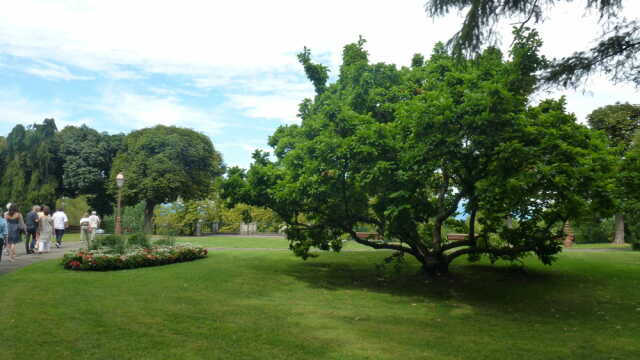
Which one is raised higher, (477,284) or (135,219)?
(135,219)

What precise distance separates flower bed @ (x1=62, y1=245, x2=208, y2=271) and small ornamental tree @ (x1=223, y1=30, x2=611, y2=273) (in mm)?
4009

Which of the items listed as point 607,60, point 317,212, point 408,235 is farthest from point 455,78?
point 317,212

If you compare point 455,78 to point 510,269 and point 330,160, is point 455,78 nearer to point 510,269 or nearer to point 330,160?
point 330,160

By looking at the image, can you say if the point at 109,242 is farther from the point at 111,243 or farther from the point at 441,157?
the point at 441,157

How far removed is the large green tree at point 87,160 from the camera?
44.7m

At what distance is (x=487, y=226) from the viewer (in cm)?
1177

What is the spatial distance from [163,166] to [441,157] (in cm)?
3538

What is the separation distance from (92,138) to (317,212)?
39522mm

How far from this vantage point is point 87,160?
45.3m

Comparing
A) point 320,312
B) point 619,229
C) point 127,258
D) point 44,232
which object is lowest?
point 320,312

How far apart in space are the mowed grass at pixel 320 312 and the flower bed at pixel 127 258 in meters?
0.74

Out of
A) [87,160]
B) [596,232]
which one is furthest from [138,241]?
[87,160]

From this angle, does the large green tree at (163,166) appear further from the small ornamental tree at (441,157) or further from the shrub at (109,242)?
the small ornamental tree at (441,157)

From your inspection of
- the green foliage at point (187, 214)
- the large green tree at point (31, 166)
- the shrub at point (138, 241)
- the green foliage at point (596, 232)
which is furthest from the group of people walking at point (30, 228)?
the green foliage at point (596, 232)
